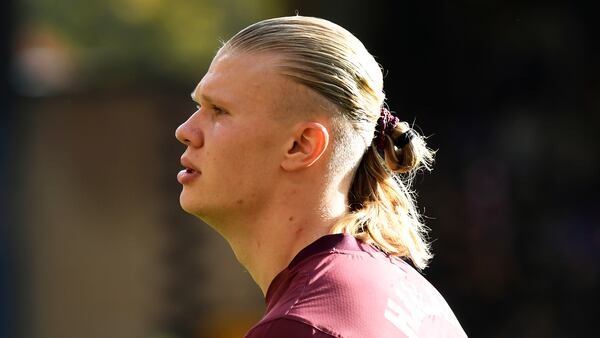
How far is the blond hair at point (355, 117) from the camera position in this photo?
109 inches

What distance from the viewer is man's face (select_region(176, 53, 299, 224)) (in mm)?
2768

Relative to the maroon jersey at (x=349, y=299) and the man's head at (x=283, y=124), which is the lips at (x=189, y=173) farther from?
the maroon jersey at (x=349, y=299)

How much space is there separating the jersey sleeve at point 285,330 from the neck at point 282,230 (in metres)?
0.41

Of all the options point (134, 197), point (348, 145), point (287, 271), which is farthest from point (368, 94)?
point (134, 197)

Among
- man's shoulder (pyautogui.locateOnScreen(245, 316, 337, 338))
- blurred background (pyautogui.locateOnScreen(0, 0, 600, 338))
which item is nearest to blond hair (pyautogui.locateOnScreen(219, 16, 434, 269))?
man's shoulder (pyautogui.locateOnScreen(245, 316, 337, 338))

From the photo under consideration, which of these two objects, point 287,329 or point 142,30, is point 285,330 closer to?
point 287,329

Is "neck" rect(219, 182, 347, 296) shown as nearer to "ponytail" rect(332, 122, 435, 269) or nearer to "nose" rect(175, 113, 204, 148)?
"ponytail" rect(332, 122, 435, 269)

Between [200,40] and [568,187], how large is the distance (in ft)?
9.56

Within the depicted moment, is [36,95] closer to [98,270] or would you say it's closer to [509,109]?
[98,270]

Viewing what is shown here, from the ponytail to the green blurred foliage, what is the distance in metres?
5.72

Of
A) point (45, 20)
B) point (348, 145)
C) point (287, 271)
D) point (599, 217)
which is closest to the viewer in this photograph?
point (287, 271)

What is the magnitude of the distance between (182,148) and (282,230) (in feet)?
20.5

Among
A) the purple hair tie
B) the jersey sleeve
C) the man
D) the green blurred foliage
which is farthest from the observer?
the green blurred foliage

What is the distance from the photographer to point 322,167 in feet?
9.22
